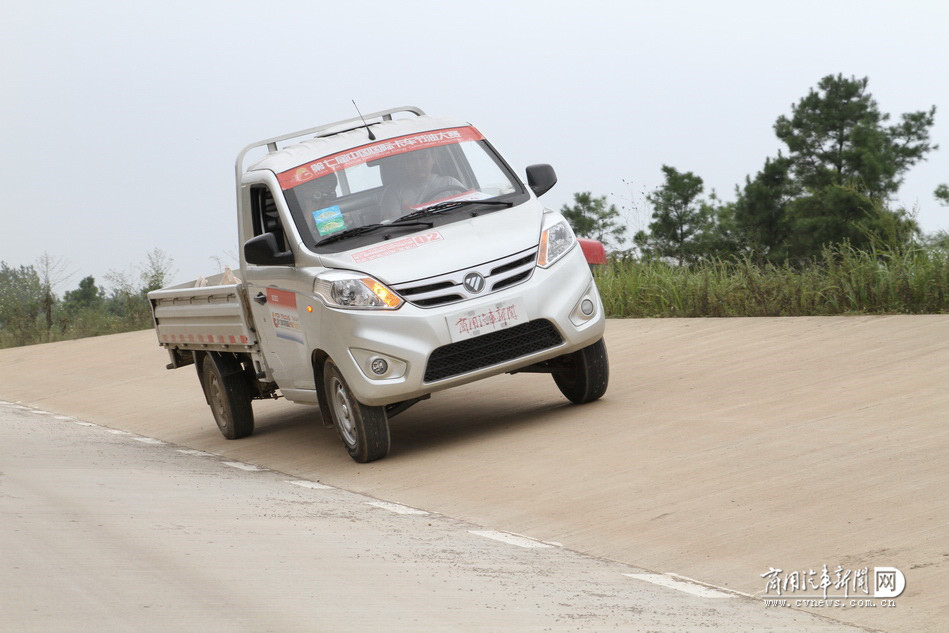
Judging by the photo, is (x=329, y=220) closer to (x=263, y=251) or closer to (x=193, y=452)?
(x=263, y=251)

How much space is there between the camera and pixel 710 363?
1150 centimetres

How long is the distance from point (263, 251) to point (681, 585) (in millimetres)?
4896

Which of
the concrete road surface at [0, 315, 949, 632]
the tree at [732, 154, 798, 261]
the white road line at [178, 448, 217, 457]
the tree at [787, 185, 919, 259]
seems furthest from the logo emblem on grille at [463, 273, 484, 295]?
the tree at [732, 154, 798, 261]

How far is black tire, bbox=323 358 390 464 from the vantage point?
9062 millimetres

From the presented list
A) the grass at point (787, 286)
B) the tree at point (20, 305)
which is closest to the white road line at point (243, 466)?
the grass at point (787, 286)

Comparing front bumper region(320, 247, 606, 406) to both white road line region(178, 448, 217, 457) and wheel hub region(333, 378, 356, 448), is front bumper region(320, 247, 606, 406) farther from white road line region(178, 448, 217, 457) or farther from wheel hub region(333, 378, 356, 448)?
white road line region(178, 448, 217, 457)

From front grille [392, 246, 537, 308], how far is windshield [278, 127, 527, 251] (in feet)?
2.20

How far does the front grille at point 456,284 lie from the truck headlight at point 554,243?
0.72ft

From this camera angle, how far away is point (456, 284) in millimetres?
8836

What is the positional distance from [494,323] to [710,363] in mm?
3299

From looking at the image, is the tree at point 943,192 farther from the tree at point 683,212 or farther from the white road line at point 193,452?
the white road line at point 193,452

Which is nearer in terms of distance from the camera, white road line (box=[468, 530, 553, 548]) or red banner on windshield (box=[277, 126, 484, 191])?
white road line (box=[468, 530, 553, 548])

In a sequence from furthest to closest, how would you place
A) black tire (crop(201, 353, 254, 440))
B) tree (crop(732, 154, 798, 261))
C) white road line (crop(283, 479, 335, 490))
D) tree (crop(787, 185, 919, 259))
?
1. tree (crop(732, 154, 798, 261))
2. tree (crop(787, 185, 919, 259))
3. black tire (crop(201, 353, 254, 440))
4. white road line (crop(283, 479, 335, 490))

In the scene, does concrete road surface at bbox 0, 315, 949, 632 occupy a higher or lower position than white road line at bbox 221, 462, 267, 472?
higher
